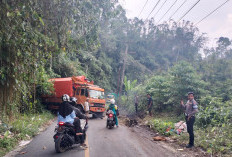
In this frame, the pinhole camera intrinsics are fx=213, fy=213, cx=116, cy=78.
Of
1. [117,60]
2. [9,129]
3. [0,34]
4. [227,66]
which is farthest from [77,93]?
[117,60]

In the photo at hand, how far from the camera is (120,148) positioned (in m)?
7.10

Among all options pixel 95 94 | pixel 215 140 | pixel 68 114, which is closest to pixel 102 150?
pixel 68 114

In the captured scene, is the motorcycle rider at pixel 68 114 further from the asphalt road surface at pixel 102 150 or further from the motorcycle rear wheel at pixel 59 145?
the asphalt road surface at pixel 102 150

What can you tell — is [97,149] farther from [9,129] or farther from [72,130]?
[9,129]

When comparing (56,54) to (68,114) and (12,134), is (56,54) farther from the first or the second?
(12,134)

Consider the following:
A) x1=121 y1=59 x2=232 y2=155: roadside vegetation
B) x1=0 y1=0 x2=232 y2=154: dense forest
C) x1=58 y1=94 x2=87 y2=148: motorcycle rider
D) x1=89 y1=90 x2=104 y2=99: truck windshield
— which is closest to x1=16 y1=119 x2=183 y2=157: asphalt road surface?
x1=58 y1=94 x2=87 y2=148: motorcycle rider

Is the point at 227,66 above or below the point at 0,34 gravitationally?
above

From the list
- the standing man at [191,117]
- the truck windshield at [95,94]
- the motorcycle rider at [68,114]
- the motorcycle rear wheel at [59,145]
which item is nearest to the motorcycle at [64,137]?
the motorcycle rear wheel at [59,145]

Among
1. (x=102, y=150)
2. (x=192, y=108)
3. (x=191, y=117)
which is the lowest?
(x=102, y=150)

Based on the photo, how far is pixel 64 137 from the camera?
248 inches

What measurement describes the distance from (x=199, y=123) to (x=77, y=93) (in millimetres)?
9262

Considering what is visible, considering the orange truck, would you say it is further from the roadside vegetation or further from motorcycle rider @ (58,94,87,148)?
motorcycle rider @ (58,94,87,148)

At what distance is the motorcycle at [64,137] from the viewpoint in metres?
6.13

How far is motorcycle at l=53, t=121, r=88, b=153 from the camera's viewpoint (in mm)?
6131
